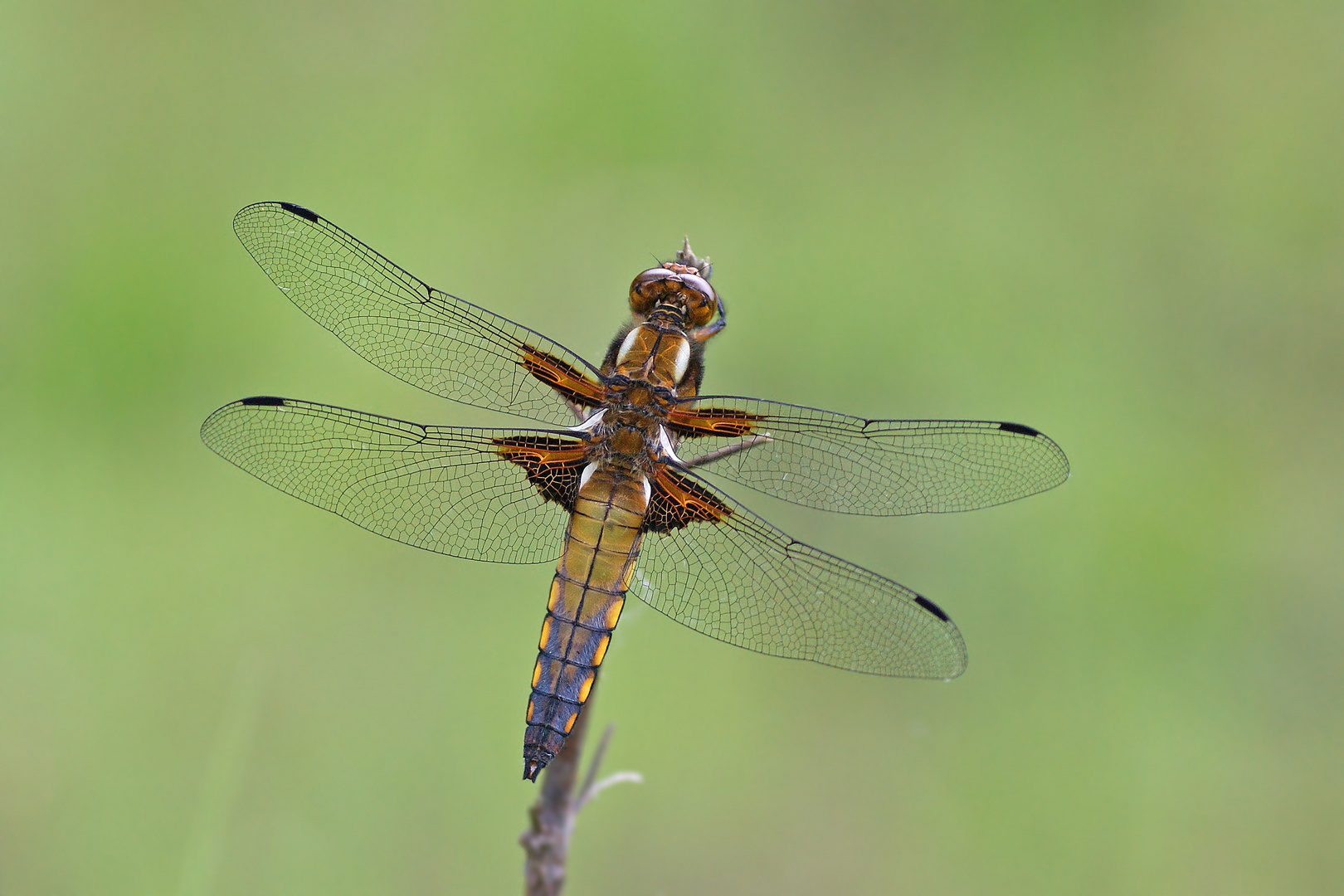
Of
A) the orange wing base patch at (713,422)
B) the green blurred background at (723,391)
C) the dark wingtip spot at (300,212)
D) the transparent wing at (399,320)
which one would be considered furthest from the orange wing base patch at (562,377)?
the green blurred background at (723,391)

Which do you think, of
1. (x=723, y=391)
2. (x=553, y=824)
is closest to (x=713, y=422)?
(x=553, y=824)

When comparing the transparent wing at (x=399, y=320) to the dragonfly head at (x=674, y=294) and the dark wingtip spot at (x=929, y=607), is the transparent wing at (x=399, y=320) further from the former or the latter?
the dark wingtip spot at (x=929, y=607)

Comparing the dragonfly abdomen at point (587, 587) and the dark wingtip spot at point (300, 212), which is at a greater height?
the dark wingtip spot at point (300, 212)

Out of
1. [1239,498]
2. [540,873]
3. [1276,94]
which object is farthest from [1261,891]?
[1276,94]

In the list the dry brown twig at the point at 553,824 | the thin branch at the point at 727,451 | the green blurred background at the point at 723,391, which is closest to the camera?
the dry brown twig at the point at 553,824

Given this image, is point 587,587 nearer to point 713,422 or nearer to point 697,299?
point 713,422

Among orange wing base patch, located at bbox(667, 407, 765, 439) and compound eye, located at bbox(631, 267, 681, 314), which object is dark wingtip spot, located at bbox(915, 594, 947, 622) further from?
compound eye, located at bbox(631, 267, 681, 314)

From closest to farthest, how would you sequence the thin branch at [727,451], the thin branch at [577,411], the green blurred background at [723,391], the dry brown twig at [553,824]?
the dry brown twig at [553,824], the thin branch at [727,451], the thin branch at [577,411], the green blurred background at [723,391]

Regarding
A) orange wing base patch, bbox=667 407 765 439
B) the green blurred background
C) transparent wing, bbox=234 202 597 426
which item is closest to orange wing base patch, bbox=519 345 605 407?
transparent wing, bbox=234 202 597 426
